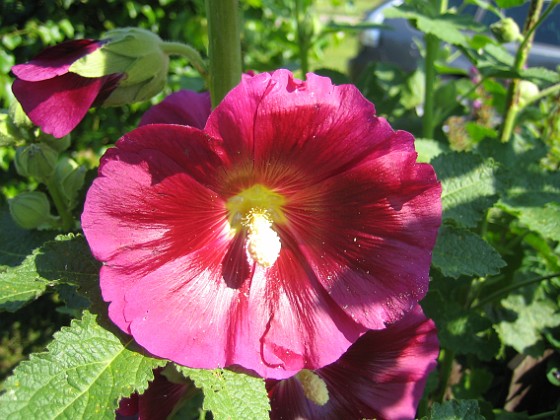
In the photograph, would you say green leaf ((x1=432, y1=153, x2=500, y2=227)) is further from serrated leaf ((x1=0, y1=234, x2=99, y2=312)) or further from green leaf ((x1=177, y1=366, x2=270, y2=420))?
serrated leaf ((x1=0, y1=234, x2=99, y2=312))

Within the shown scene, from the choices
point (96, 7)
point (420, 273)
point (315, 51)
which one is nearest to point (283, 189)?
point (420, 273)

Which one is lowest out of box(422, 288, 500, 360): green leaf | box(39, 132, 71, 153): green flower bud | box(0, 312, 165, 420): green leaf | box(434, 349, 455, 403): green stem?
box(434, 349, 455, 403): green stem

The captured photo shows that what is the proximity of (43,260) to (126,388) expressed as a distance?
0.20m

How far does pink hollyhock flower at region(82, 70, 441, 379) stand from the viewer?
2.01 ft

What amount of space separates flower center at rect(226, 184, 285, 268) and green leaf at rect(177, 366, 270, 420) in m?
0.13

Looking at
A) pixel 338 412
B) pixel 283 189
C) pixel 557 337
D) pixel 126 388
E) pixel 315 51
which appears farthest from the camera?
pixel 315 51

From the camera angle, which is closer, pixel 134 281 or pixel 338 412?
pixel 134 281

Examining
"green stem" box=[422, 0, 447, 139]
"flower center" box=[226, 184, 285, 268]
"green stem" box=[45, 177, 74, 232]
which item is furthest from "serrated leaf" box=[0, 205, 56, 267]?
"green stem" box=[422, 0, 447, 139]

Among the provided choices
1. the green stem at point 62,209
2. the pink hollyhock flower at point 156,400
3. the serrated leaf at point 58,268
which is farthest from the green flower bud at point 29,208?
the pink hollyhock flower at point 156,400

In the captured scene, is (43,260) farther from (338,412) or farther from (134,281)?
(338,412)

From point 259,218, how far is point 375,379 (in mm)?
282

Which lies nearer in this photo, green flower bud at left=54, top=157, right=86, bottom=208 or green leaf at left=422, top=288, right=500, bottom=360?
green flower bud at left=54, top=157, right=86, bottom=208

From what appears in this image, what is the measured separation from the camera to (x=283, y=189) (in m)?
0.74

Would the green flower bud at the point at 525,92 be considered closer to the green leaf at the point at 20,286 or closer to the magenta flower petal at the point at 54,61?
the magenta flower petal at the point at 54,61
